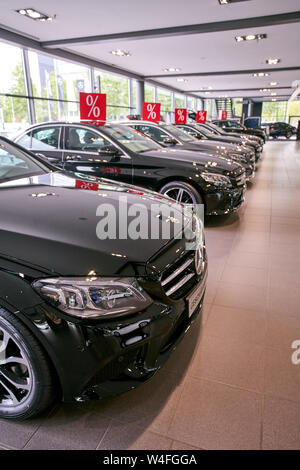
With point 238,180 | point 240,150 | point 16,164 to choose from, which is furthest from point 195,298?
point 240,150

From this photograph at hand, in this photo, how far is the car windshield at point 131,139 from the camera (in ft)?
13.7

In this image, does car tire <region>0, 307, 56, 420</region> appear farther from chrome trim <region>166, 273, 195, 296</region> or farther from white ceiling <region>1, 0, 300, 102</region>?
white ceiling <region>1, 0, 300, 102</region>

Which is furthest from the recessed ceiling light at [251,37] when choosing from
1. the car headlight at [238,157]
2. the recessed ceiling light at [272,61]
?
the car headlight at [238,157]

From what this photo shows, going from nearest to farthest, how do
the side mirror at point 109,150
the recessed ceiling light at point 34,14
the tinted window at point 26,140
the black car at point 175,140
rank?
the side mirror at point 109,150, the tinted window at point 26,140, the black car at point 175,140, the recessed ceiling light at point 34,14

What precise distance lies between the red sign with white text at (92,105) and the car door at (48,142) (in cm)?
163

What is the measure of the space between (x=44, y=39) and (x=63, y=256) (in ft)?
30.7

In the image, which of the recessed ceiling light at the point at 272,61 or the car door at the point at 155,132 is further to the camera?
the recessed ceiling light at the point at 272,61

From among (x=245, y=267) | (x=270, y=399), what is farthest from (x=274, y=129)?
(x=270, y=399)

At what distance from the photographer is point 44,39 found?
8.65 metres

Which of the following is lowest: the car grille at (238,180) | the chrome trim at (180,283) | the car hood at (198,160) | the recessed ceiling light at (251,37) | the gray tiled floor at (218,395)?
the gray tiled floor at (218,395)

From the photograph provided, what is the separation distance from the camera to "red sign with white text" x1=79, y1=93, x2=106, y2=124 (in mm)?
5707

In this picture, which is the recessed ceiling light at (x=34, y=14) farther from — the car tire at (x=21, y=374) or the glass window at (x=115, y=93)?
the car tire at (x=21, y=374)

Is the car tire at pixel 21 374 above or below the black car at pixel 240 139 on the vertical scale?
below

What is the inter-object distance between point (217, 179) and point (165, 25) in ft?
17.2
